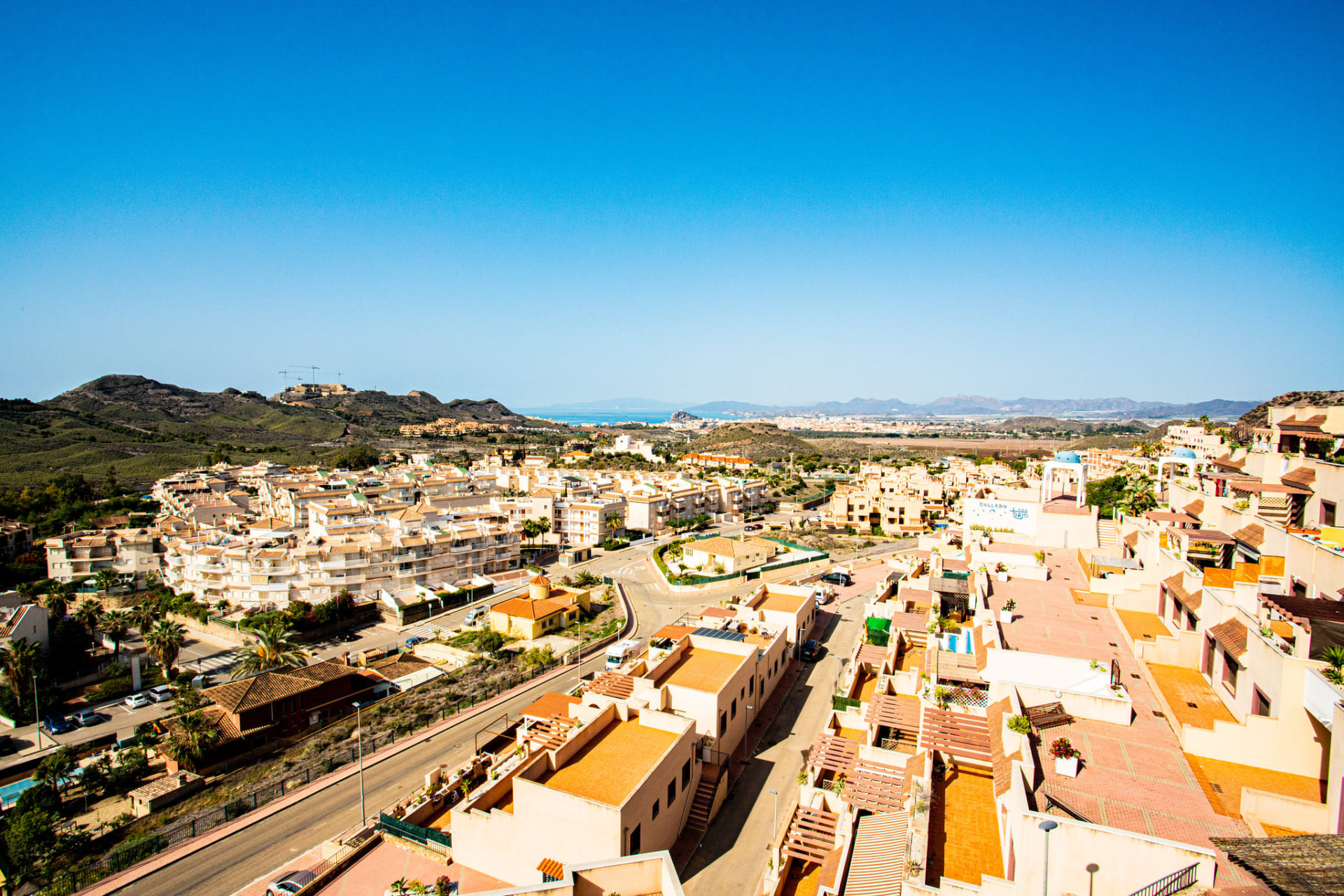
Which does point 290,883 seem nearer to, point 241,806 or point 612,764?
point 241,806

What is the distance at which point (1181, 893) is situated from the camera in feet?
25.2

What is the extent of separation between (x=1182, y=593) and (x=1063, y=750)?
9863 mm

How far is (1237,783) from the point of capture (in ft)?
34.7

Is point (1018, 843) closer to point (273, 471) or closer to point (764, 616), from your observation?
point (764, 616)

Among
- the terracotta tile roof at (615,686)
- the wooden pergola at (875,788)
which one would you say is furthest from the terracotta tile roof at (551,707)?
the wooden pergola at (875,788)

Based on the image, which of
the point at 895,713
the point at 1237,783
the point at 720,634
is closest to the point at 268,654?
the point at 720,634

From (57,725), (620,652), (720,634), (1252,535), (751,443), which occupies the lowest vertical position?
(57,725)

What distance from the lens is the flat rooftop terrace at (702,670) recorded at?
65.2 feet

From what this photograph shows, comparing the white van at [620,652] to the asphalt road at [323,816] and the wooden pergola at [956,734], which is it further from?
the wooden pergola at [956,734]

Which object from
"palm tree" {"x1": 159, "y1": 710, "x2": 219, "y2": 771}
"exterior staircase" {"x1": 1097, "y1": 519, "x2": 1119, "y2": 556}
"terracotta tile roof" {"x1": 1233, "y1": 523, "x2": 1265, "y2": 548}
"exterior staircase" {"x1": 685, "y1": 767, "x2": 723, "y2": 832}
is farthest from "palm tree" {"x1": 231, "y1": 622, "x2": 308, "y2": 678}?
"exterior staircase" {"x1": 1097, "y1": 519, "x2": 1119, "y2": 556}

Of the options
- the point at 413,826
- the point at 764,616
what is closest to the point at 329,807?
the point at 413,826

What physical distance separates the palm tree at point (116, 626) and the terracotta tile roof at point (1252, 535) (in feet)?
168

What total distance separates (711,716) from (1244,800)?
12171 millimetres

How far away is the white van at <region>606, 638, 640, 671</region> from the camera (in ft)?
96.8
